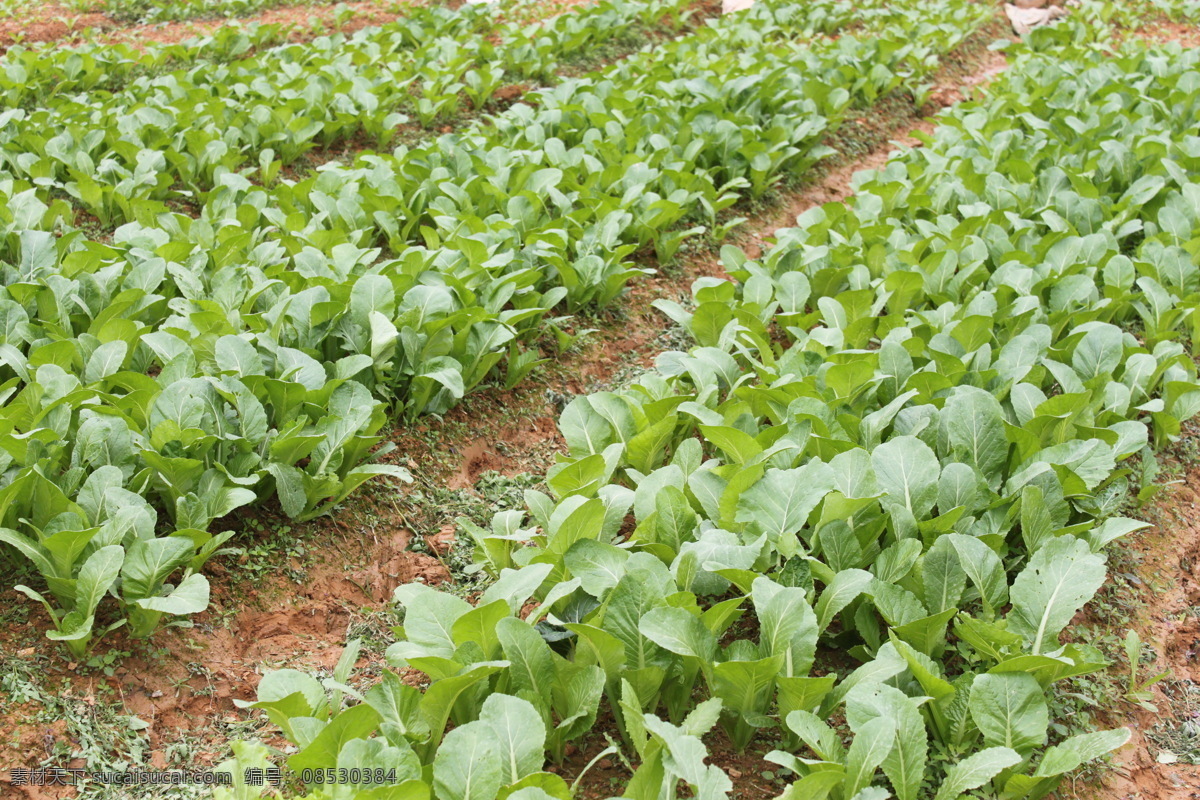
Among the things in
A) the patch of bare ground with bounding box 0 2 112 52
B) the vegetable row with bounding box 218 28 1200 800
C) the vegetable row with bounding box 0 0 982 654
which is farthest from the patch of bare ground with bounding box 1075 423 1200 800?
the patch of bare ground with bounding box 0 2 112 52

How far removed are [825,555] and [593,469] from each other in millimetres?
775

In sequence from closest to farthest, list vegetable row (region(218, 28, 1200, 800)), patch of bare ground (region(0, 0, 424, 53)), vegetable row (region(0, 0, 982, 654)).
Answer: vegetable row (region(218, 28, 1200, 800)) < vegetable row (region(0, 0, 982, 654)) < patch of bare ground (region(0, 0, 424, 53))

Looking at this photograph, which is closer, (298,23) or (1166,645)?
(1166,645)

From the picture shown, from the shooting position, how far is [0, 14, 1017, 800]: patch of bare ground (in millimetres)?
2695

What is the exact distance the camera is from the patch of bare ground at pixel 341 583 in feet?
8.84

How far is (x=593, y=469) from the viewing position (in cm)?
317

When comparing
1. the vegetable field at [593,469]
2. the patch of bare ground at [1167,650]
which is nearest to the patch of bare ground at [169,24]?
the vegetable field at [593,469]

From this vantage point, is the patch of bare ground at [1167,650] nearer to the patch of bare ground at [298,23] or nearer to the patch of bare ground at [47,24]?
the patch of bare ground at [298,23]

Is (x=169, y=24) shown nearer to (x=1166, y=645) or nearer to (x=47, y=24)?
(x=47, y=24)

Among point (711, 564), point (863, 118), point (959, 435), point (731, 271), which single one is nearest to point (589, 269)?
point (731, 271)

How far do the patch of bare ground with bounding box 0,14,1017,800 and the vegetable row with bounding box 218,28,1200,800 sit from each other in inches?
8.1

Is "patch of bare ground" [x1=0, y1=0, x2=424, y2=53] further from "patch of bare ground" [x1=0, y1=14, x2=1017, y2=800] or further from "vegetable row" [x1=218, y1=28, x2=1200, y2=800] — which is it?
Answer: "vegetable row" [x1=218, y1=28, x2=1200, y2=800]

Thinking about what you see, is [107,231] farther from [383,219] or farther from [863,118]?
[863,118]

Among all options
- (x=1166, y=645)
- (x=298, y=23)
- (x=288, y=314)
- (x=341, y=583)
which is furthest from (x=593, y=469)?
(x=298, y=23)
